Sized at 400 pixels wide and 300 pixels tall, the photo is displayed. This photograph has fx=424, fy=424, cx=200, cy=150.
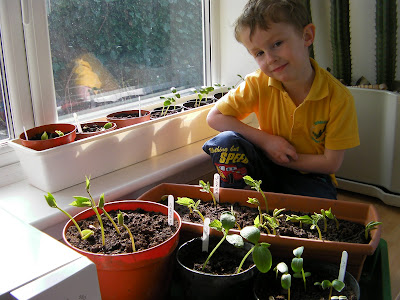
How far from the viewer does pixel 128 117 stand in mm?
1595

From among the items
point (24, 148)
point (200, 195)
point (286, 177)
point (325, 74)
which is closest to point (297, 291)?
point (200, 195)

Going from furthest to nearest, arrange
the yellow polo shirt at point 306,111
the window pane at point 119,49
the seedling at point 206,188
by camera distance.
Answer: the window pane at point 119,49, the yellow polo shirt at point 306,111, the seedling at point 206,188

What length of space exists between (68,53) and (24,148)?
0.40 m

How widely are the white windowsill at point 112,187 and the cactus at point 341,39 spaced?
2.31ft

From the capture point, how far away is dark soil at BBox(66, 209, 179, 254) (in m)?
0.96

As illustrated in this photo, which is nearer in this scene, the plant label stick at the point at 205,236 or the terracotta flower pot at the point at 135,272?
the terracotta flower pot at the point at 135,272

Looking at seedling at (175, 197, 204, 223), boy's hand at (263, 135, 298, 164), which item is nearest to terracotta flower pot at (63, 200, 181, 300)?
seedling at (175, 197, 204, 223)

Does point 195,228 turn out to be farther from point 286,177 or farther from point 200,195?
point 286,177

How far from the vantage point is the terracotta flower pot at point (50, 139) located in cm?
127

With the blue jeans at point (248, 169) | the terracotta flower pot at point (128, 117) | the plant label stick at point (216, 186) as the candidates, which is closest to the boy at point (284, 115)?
the blue jeans at point (248, 169)

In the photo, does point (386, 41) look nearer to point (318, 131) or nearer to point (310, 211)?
point (318, 131)

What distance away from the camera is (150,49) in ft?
5.74

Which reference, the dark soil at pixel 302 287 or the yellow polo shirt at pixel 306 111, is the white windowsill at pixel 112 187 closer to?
the yellow polo shirt at pixel 306 111

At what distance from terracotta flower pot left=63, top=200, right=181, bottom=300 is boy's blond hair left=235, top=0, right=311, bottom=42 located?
66cm
